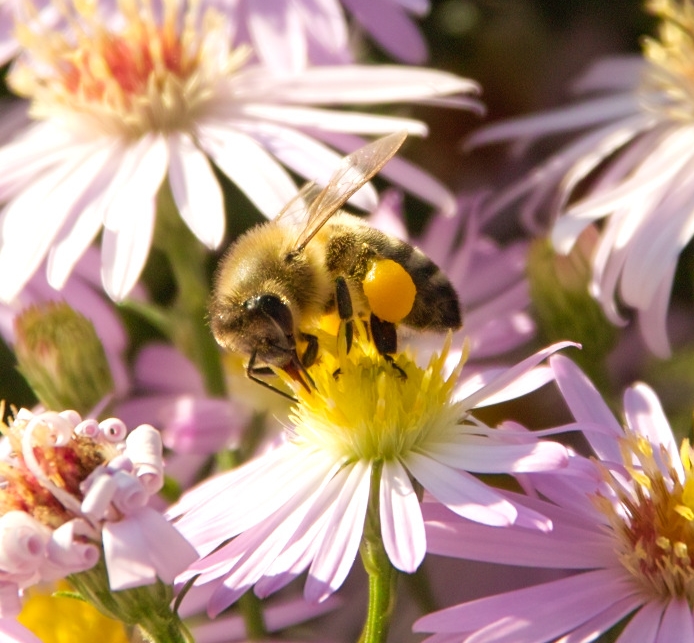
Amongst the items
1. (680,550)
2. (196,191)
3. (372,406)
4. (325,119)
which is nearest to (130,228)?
(196,191)

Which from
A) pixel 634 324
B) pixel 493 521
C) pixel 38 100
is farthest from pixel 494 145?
pixel 493 521

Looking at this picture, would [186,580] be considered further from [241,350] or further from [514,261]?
[514,261]

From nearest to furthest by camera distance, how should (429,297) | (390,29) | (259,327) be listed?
1. (259,327)
2. (429,297)
3. (390,29)

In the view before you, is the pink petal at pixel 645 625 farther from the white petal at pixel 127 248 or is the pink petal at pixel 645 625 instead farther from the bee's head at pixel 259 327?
the white petal at pixel 127 248

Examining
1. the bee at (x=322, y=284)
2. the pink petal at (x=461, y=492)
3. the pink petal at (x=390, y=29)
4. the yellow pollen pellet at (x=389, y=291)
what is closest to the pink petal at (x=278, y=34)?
the pink petal at (x=390, y=29)

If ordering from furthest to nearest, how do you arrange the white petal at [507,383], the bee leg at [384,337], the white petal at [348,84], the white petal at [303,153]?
the white petal at [348,84]
the white petal at [303,153]
the bee leg at [384,337]
the white petal at [507,383]

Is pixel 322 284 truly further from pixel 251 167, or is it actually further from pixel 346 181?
pixel 251 167

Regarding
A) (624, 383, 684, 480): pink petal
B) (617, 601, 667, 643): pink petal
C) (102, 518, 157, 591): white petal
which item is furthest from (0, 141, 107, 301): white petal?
(617, 601, 667, 643): pink petal
